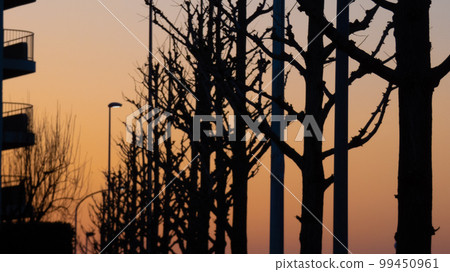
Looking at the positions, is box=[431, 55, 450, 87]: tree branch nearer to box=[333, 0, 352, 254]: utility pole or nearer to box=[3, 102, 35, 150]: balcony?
box=[333, 0, 352, 254]: utility pole

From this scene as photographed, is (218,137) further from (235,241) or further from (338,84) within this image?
(338,84)

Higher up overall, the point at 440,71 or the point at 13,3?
the point at 13,3

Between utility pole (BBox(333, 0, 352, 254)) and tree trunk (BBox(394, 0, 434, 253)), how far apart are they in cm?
177

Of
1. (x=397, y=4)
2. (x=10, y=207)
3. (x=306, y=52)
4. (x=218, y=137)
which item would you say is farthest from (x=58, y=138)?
(x=397, y=4)

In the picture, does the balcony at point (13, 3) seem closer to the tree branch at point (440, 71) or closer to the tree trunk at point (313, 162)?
the tree trunk at point (313, 162)

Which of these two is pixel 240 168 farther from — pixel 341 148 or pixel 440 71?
pixel 440 71

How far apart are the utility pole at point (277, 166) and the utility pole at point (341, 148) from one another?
2.47 metres

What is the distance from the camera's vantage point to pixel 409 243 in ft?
21.5

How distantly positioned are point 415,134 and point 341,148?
2230mm

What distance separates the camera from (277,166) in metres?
11.6

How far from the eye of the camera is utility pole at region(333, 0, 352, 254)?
8.45 meters

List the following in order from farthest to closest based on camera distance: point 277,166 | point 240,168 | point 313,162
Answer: point 240,168
point 277,166
point 313,162

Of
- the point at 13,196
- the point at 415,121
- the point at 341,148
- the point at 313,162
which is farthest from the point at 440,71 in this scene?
the point at 13,196
